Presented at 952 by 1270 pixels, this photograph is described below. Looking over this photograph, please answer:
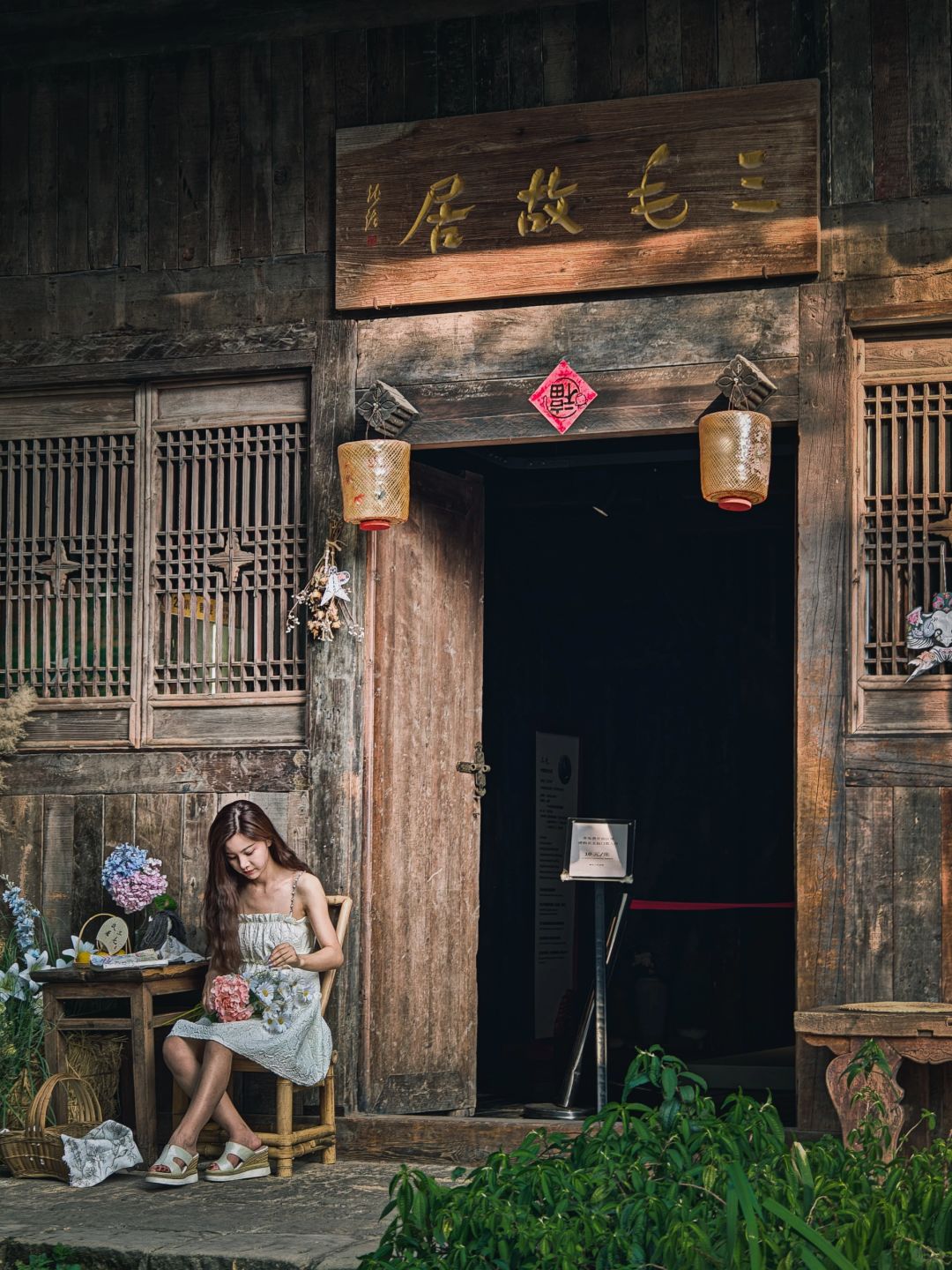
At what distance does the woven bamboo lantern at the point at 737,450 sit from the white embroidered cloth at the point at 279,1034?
223cm

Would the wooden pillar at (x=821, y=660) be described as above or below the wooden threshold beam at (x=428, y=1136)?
above

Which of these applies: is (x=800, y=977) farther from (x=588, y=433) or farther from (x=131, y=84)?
(x=131, y=84)

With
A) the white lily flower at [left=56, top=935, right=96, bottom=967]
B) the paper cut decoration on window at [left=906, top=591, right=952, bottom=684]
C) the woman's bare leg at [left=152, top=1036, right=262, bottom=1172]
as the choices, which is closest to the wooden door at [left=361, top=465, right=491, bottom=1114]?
the woman's bare leg at [left=152, top=1036, right=262, bottom=1172]

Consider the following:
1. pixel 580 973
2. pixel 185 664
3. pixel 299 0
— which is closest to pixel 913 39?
pixel 299 0

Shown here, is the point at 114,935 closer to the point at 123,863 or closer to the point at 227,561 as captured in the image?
the point at 123,863

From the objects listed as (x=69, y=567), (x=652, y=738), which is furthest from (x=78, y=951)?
(x=652, y=738)

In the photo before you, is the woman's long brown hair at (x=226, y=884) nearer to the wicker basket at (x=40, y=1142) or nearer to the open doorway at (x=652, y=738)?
the wicker basket at (x=40, y=1142)

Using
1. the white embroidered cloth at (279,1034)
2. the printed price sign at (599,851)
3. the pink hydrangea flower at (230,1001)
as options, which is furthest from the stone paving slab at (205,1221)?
the printed price sign at (599,851)

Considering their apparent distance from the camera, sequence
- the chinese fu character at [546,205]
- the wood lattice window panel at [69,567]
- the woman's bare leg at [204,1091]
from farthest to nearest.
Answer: the wood lattice window panel at [69,567]
the chinese fu character at [546,205]
the woman's bare leg at [204,1091]

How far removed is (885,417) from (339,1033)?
123 inches

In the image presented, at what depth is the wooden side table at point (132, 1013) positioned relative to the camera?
6328 mm

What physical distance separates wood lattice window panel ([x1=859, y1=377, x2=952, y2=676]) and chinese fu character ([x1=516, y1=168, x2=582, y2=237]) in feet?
4.35

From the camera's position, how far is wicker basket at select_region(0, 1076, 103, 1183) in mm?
6199

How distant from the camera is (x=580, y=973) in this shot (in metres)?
10.4
